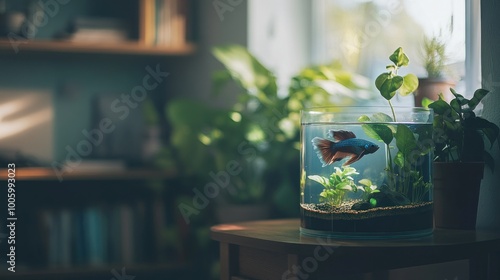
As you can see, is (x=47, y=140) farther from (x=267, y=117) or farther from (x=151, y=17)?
(x=267, y=117)

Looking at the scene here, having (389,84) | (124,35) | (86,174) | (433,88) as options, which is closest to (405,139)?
(389,84)

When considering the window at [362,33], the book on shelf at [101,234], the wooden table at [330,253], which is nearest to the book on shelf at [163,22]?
the window at [362,33]

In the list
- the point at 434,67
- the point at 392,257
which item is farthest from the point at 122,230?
the point at 392,257

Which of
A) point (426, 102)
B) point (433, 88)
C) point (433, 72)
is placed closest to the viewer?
point (426, 102)

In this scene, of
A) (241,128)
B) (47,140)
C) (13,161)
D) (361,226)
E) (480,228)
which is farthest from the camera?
(47,140)

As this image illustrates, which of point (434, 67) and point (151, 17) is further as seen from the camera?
point (151, 17)

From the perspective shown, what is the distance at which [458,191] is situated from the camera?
5.27 ft

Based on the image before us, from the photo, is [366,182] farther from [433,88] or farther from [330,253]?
[433,88]

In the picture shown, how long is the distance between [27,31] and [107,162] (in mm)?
610

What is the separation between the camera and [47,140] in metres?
3.01

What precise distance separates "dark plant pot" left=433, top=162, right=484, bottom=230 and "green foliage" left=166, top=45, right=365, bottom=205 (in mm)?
657

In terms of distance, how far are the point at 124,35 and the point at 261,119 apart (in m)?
0.80

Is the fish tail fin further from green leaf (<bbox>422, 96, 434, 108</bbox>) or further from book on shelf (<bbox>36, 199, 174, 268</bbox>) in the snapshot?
book on shelf (<bbox>36, 199, 174, 268</bbox>)

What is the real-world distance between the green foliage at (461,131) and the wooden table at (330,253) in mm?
176
